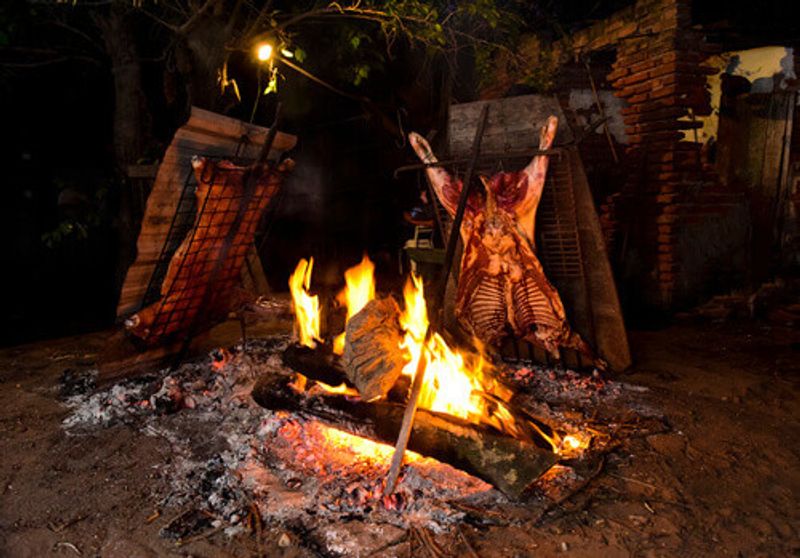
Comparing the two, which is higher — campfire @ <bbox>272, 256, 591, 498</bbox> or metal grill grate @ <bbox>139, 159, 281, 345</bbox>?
metal grill grate @ <bbox>139, 159, 281, 345</bbox>

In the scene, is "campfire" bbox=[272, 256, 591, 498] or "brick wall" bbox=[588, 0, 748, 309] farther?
"brick wall" bbox=[588, 0, 748, 309]

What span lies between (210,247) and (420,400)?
118 inches

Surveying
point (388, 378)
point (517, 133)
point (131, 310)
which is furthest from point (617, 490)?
point (131, 310)

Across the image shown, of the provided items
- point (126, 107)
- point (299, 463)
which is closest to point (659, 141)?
point (299, 463)

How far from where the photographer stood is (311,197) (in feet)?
48.2

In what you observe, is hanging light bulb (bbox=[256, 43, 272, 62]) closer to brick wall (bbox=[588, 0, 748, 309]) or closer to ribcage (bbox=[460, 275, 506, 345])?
ribcage (bbox=[460, 275, 506, 345])

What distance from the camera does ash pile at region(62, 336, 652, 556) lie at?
3414 millimetres

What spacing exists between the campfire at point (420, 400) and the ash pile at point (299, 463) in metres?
0.10

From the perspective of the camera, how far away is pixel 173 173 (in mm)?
5156

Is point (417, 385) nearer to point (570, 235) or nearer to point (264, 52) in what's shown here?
point (570, 235)

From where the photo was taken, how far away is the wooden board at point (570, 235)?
607 cm

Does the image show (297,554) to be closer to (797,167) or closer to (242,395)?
(242,395)

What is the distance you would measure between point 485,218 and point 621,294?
4314 mm

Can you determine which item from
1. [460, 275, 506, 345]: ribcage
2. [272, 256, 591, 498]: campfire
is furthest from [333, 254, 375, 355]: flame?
[460, 275, 506, 345]: ribcage
